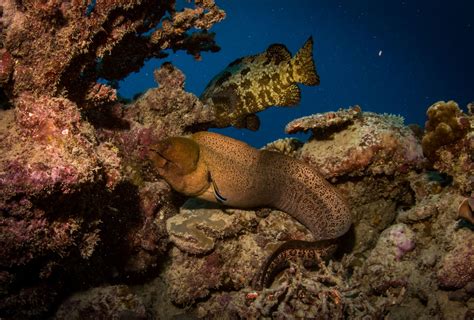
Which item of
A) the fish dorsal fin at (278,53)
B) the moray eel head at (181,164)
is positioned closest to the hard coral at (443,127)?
the fish dorsal fin at (278,53)

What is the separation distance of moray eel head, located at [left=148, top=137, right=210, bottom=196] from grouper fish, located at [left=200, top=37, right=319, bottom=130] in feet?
4.31

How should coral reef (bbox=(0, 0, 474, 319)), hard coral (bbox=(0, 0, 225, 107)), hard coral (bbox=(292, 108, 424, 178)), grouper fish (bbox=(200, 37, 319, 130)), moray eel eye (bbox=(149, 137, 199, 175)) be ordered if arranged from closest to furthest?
1. coral reef (bbox=(0, 0, 474, 319))
2. hard coral (bbox=(0, 0, 225, 107))
3. moray eel eye (bbox=(149, 137, 199, 175))
4. hard coral (bbox=(292, 108, 424, 178))
5. grouper fish (bbox=(200, 37, 319, 130))

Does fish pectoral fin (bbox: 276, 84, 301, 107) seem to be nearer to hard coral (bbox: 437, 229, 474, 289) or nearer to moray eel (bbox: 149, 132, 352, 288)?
moray eel (bbox: 149, 132, 352, 288)

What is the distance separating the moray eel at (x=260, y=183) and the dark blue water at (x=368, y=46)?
3578 cm

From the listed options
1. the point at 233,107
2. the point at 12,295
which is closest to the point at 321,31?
the point at 233,107

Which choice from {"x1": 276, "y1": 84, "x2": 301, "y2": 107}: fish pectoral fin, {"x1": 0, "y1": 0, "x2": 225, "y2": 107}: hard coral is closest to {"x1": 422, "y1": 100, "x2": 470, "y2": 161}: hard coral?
{"x1": 276, "y1": 84, "x2": 301, "y2": 107}: fish pectoral fin

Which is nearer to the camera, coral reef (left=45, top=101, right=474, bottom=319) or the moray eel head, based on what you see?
coral reef (left=45, top=101, right=474, bottom=319)

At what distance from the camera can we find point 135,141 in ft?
16.1

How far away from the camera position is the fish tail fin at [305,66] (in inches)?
206

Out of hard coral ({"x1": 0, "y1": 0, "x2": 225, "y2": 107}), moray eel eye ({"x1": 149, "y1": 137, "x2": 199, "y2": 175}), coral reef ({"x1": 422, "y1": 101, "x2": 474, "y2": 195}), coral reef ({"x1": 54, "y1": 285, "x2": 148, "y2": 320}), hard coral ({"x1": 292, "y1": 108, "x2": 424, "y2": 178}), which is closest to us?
hard coral ({"x1": 0, "y1": 0, "x2": 225, "y2": 107})

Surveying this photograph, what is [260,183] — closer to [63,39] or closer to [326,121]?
[326,121]

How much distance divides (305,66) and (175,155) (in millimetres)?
2575

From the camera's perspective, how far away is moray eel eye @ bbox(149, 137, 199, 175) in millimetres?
4336

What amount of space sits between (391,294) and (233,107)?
12.1 ft
